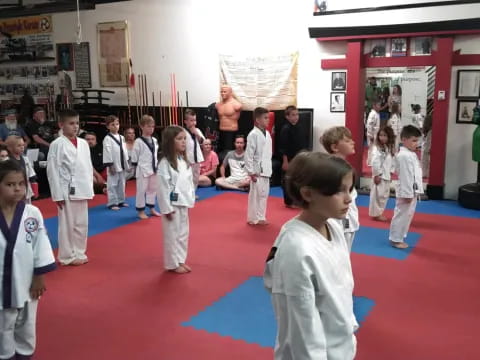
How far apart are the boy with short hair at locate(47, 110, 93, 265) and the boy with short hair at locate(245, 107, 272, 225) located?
2.17m

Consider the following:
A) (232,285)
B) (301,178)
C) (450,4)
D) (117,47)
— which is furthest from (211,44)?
(301,178)

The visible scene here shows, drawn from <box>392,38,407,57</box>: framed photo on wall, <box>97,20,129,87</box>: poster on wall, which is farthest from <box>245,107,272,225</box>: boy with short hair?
<box>97,20,129,87</box>: poster on wall

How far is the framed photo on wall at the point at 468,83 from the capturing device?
24.5ft

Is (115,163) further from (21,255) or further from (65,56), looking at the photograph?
(65,56)

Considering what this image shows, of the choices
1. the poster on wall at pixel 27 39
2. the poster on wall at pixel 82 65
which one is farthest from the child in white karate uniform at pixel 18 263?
the poster on wall at pixel 27 39

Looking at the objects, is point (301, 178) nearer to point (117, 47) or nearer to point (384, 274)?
point (384, 274)

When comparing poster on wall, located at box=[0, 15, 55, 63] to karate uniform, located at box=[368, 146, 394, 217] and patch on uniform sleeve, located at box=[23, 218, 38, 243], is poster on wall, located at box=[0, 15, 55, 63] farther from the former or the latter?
patch on uniform sleeve, located at box=[23, 218, 38, 243]

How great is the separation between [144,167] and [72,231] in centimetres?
204

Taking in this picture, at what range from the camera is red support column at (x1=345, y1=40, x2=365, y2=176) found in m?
8.12

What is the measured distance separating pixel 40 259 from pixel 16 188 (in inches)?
15.6

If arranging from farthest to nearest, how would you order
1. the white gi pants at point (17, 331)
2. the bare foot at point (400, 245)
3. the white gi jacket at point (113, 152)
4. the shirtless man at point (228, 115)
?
the shirtless man at point (228, 115) → the white gi jacket at point (113, 152) → the bare foot at point (400, 245) → the white gi pants at point (17, 331)

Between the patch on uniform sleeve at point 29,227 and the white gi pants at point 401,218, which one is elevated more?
the patch on uniform sleeve at point 29,227

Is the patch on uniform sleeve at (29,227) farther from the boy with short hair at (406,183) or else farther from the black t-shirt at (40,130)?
the black t-shirt at (40,130)

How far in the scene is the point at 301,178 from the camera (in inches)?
61.6
